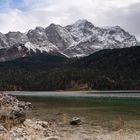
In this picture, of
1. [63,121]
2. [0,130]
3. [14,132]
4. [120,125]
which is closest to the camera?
[0,130]

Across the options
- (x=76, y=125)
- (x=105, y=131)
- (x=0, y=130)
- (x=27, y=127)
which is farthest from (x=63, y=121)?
(x=0, y=130)

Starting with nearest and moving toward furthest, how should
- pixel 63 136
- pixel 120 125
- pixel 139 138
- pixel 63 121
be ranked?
1. pixel 139 138
2. pixel 63 136
3. pixel 120 125
4. pixel 63 121

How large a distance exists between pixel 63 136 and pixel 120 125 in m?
10.6

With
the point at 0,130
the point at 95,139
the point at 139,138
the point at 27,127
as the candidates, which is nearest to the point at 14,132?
the point at 0,130

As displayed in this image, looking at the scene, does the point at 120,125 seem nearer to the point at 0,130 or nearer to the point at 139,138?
the point at 139,138

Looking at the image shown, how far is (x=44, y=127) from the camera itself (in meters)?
44.7

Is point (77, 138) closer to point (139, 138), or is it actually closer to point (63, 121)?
point (139, 138)

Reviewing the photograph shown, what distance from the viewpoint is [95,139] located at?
37.9 metres

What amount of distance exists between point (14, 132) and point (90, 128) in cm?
1509

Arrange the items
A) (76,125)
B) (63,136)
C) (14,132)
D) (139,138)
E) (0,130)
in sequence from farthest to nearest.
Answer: (76,125) < (63,136) < (139,138) < (14,132) < (0,130)

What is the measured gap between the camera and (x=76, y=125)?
52156mm

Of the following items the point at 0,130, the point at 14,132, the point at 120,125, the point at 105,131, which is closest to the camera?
the point at 0,130

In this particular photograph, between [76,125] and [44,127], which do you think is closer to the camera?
[44,127]

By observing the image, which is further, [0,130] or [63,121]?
[63,121]
